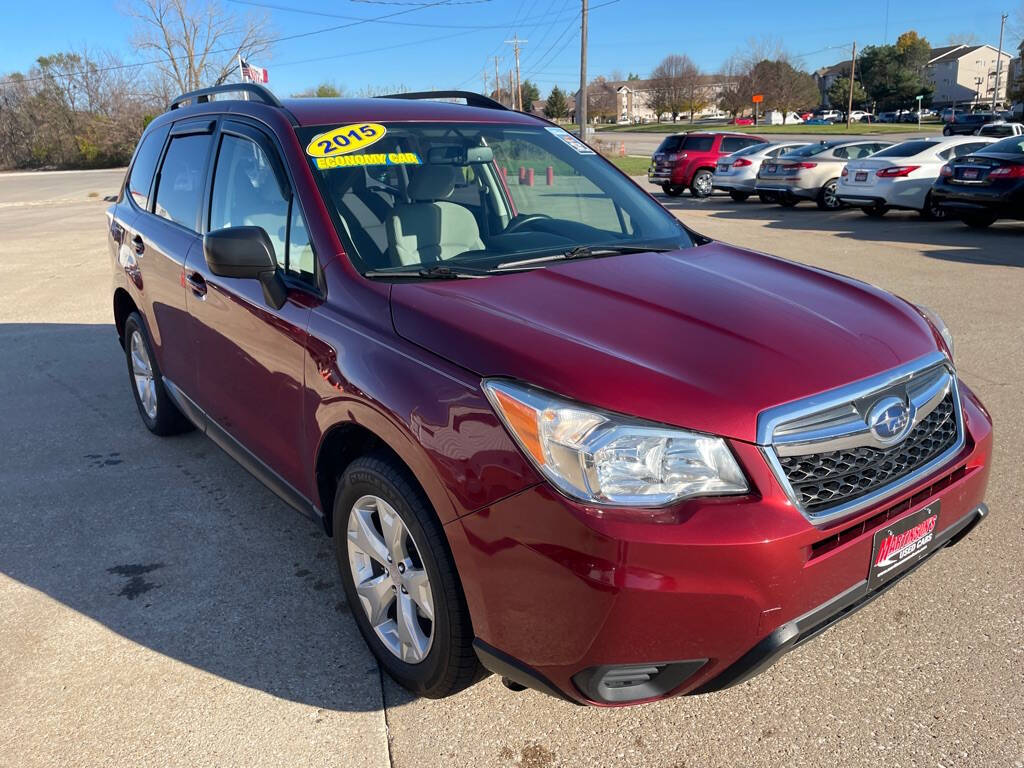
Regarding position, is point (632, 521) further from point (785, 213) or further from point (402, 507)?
point (785, 213)

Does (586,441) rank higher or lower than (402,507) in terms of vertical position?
higher

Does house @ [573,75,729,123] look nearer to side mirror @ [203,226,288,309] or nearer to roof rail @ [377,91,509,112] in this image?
roof rail @ [377,91,509,112]

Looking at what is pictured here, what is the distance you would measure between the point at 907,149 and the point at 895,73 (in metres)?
86.5

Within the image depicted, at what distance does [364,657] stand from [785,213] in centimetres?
1712

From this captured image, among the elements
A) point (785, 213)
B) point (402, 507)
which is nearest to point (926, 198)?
point (785, 213)

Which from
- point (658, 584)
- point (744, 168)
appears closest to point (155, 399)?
point (658, 584)

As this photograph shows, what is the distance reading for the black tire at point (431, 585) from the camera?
2311 millimetres

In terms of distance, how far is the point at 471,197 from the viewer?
11.4 feet

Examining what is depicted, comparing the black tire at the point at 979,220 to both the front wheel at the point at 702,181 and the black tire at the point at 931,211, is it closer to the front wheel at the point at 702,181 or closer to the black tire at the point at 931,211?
the black tire at the point at 931,211

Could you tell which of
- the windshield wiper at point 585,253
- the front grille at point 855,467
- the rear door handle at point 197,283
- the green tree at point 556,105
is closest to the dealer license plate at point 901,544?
the front grille at point 855,467

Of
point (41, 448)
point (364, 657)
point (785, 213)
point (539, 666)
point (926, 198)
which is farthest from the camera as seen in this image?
point (785, 213)

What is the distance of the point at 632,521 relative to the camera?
6.43 feet

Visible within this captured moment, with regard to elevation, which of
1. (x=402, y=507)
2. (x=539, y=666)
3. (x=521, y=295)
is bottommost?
(x=539, y=666)

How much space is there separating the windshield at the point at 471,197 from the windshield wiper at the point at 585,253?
0.01 metres
